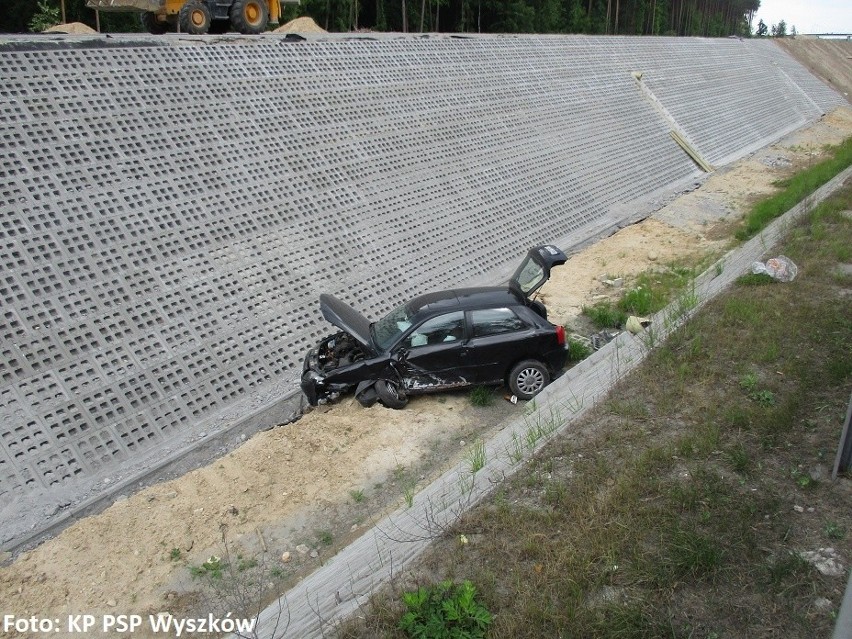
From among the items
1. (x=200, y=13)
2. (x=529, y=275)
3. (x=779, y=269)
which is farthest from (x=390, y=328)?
(x=200, y=13)

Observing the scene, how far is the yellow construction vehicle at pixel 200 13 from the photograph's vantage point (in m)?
16.6

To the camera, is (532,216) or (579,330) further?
(532,216)

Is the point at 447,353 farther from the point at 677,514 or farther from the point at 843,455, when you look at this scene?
the point at 843,455

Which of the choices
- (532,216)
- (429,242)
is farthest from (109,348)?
(532,216)

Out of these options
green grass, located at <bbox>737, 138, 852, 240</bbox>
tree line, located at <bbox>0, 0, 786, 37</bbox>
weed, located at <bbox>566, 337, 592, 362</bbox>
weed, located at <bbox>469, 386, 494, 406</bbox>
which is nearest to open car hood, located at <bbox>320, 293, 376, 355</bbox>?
weed, located at <bbox>469, 386, 494, 406</bbox>

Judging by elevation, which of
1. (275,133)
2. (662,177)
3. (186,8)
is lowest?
(662,177)

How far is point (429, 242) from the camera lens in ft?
43.6

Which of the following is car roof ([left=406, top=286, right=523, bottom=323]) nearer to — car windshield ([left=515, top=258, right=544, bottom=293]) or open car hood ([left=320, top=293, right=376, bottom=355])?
car windshield ([left=515, top=258, right=544, bottom=293])

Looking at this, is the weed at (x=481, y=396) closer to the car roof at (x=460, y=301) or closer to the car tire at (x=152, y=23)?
the car roof at (x=460, y=301)

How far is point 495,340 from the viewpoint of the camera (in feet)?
28.7

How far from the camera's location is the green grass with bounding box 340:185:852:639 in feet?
15.1

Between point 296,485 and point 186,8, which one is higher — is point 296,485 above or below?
below

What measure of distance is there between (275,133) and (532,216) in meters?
6.16

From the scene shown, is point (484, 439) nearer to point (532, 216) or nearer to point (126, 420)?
point (126, 420)
